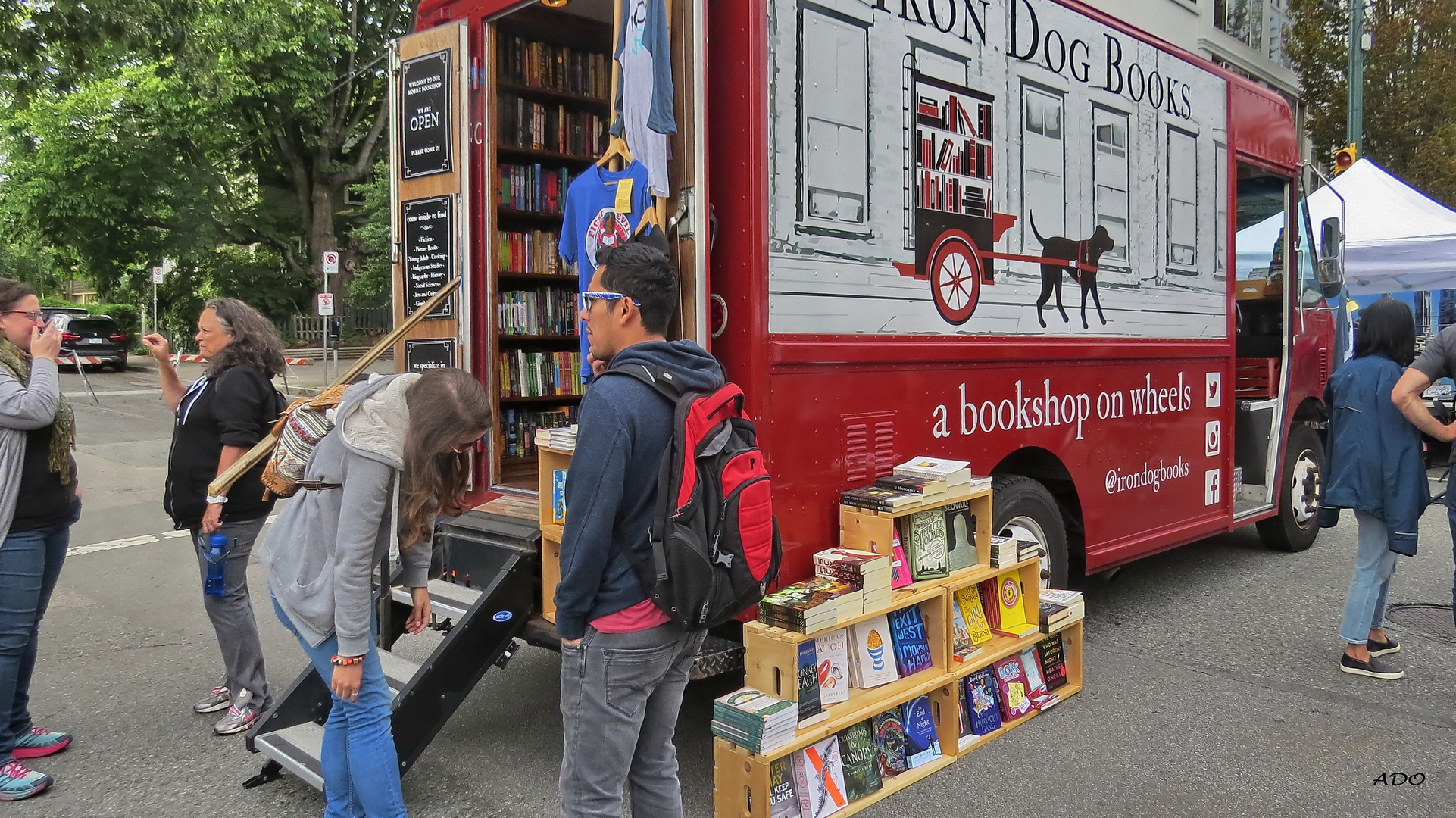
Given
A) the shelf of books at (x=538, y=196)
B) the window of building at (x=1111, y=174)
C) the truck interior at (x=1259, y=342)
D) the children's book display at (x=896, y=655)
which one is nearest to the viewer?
the children's book display at (x=896, y=655)

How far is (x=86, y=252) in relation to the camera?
2403 cm

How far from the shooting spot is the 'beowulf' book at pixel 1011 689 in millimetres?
4148

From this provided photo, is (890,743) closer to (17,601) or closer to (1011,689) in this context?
(1011,689)

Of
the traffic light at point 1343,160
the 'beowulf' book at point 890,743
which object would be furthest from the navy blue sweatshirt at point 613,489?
the traffic light at point 1343,160

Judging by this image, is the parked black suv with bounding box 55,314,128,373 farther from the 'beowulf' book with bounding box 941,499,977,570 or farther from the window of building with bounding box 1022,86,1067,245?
the 'beowulf' book with bounding box 941,499,977,570

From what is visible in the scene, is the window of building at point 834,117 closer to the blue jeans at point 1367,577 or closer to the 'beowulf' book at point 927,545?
the 'beowulf' book at point 927,545

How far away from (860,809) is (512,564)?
4.92 ft

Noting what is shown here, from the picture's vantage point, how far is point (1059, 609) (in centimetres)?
436

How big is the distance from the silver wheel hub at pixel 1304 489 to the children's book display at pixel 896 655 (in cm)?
356

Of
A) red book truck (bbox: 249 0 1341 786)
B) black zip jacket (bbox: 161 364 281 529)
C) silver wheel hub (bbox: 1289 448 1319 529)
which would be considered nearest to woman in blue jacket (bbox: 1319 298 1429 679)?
red book truck (bbox: 249 0 1341 786)

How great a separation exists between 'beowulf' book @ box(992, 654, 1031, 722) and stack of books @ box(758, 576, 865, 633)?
3.38 ft

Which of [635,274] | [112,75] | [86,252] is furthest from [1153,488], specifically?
[86,252]

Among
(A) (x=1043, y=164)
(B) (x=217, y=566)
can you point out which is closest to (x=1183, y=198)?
(A) (x=1043, y=164)

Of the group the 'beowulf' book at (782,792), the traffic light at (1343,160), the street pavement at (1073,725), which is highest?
the traffic light at (1343,160)
